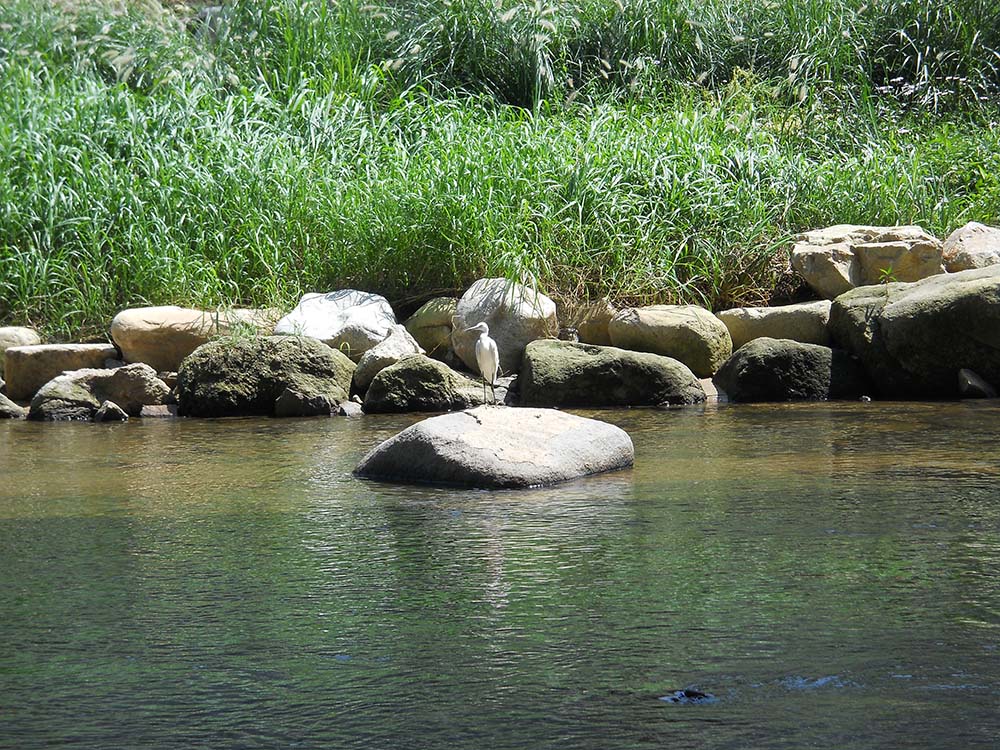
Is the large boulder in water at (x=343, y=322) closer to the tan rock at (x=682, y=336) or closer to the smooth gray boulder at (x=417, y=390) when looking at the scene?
the smooth gray boulder at (x=417, y=390)

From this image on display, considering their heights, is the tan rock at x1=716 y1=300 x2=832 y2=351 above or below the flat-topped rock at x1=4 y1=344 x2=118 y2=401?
above

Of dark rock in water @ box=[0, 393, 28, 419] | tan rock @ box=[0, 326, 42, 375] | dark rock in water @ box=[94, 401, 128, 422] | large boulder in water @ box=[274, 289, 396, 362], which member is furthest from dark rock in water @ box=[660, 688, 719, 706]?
tan rock @ box=[0, 326, 42, 375]

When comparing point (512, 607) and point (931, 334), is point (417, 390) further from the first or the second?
point (512, 607)

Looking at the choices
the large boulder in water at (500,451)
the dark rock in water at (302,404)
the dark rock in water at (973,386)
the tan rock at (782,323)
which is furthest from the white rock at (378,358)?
the dark rock in water at (973,386)

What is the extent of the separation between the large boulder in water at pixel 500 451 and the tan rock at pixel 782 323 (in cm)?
367

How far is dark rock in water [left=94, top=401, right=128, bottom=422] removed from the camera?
26.4ft

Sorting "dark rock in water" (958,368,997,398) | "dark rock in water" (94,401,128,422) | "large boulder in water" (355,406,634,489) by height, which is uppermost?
"dark rock in water" (958,368,997,398)

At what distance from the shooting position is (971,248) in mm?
9219

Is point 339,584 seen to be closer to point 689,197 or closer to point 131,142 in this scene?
point 689,197

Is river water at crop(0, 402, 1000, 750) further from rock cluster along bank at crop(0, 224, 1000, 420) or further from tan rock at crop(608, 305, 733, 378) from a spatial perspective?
tan rock at crop(608, 305, 733, 378)

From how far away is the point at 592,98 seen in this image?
1241 centimetres

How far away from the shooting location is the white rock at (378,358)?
332 inches

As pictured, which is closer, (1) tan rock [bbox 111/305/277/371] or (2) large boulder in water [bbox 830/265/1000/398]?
(2) large boulder in water [bbox 830/265/1000/398]

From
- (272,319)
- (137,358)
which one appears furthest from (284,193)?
(137,358)
